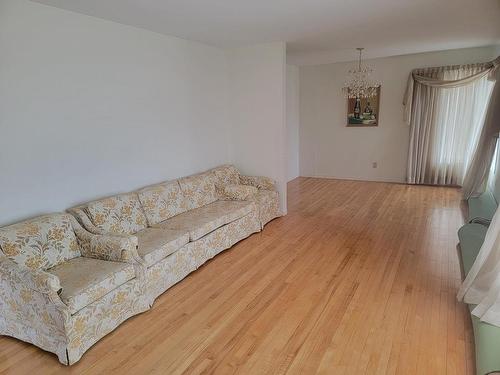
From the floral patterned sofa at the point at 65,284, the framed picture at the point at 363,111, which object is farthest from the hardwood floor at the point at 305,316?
the framed picture at the point at 363,111

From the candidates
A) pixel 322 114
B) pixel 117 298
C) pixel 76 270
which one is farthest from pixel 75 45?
pixel 322 114

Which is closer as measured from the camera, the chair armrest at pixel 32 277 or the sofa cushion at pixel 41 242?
the chair armrest at pixel 32 277

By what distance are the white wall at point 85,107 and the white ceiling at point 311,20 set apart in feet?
0.71

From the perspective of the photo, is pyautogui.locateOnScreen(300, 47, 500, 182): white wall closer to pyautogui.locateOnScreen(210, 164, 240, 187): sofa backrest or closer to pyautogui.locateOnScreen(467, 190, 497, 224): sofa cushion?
pyautogui.locateOnScreen(467, 190, 497, 224): sofa cushion

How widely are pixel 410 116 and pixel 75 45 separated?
233 inches

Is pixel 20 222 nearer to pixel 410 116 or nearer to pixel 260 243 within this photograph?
pixel 260 243

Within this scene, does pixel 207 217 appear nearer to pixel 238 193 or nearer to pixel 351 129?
pixel 238 193

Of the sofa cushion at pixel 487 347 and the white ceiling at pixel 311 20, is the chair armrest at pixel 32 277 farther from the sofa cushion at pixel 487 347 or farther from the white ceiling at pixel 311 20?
the sofa cushion at pixel 487 347

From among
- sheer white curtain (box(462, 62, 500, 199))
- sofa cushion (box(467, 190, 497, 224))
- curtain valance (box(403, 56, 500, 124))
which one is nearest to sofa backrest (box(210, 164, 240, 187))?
sofa cushion (box(467, 190, 497, 224))

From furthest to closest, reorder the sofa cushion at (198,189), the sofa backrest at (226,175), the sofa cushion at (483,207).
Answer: the sofa backrest at (226,175)
the sofa cushion at (198,189)
the sofa cushion at (483,207)

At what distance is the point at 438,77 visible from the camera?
623 cm

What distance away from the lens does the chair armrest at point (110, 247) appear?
2.61 meters

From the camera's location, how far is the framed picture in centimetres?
699

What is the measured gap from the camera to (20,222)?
2580 mm
